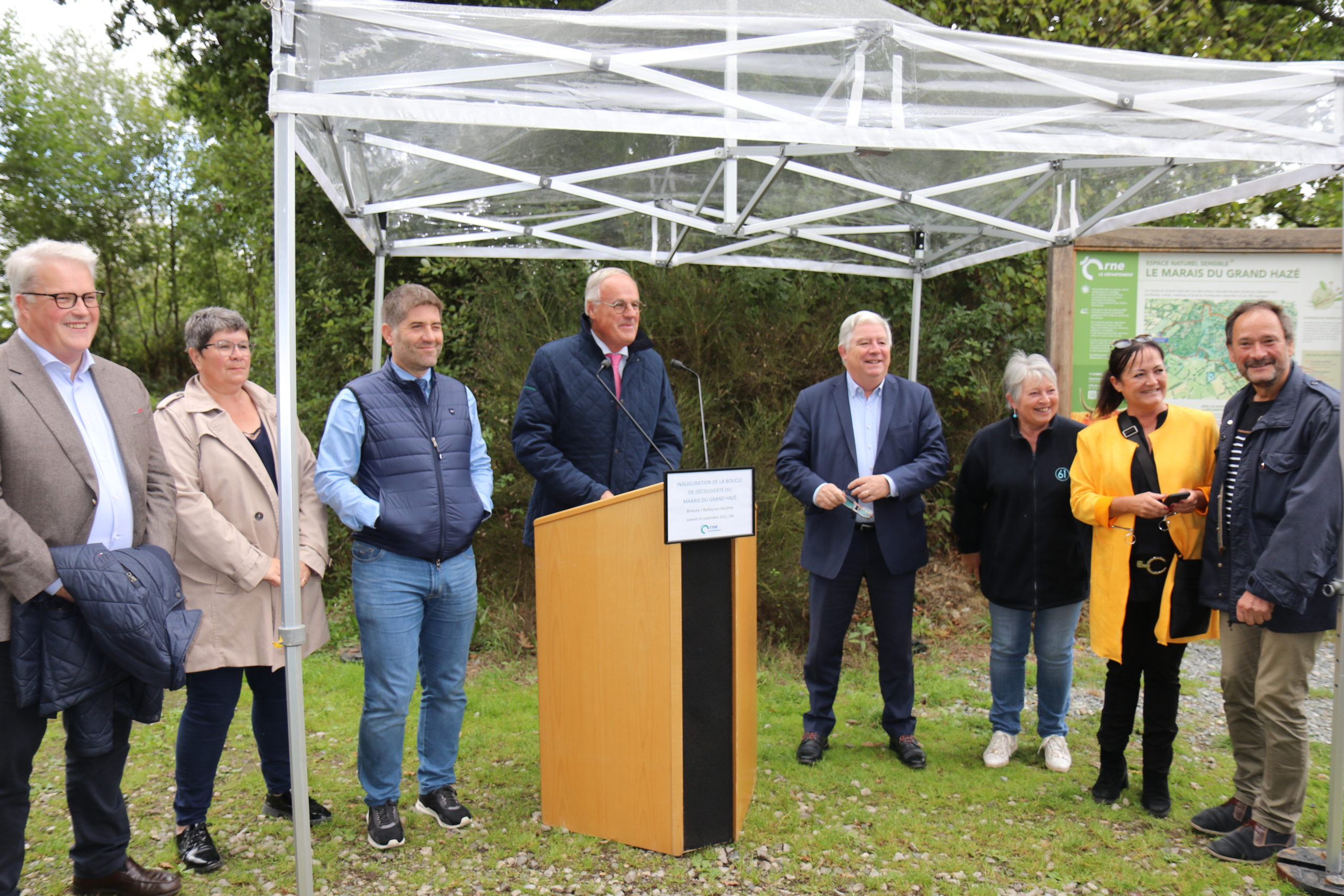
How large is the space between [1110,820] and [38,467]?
11.9 feet

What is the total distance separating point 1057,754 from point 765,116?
2826mm

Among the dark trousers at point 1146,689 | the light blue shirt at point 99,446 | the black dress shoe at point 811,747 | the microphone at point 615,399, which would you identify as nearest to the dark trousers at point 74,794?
the light blue shirt at point 99,446

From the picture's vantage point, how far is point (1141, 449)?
3.29 metres

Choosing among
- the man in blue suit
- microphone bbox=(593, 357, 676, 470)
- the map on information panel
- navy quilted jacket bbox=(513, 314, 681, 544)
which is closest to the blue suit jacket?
the man in blue suit

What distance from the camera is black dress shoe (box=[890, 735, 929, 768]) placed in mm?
3812

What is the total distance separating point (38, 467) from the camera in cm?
237

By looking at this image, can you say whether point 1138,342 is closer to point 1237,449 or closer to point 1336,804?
point 1237,449

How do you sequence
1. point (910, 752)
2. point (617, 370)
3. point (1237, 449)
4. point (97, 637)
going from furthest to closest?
point (910, 752), point (617, 370), point (1237, 449), point (97, 637)

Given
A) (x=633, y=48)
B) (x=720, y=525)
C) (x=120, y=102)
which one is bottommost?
(x=720, y=525)

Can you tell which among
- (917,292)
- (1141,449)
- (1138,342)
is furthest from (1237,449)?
(917,292)

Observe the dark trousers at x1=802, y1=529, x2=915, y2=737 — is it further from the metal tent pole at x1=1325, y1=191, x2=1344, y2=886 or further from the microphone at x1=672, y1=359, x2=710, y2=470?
the metal tent pole at x1=1325, y1=191, x2=1344, y2=886

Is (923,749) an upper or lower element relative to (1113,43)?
lower

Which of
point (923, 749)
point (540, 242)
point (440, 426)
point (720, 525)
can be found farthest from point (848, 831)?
point (540, 242)

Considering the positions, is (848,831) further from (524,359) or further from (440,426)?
(524,359)
